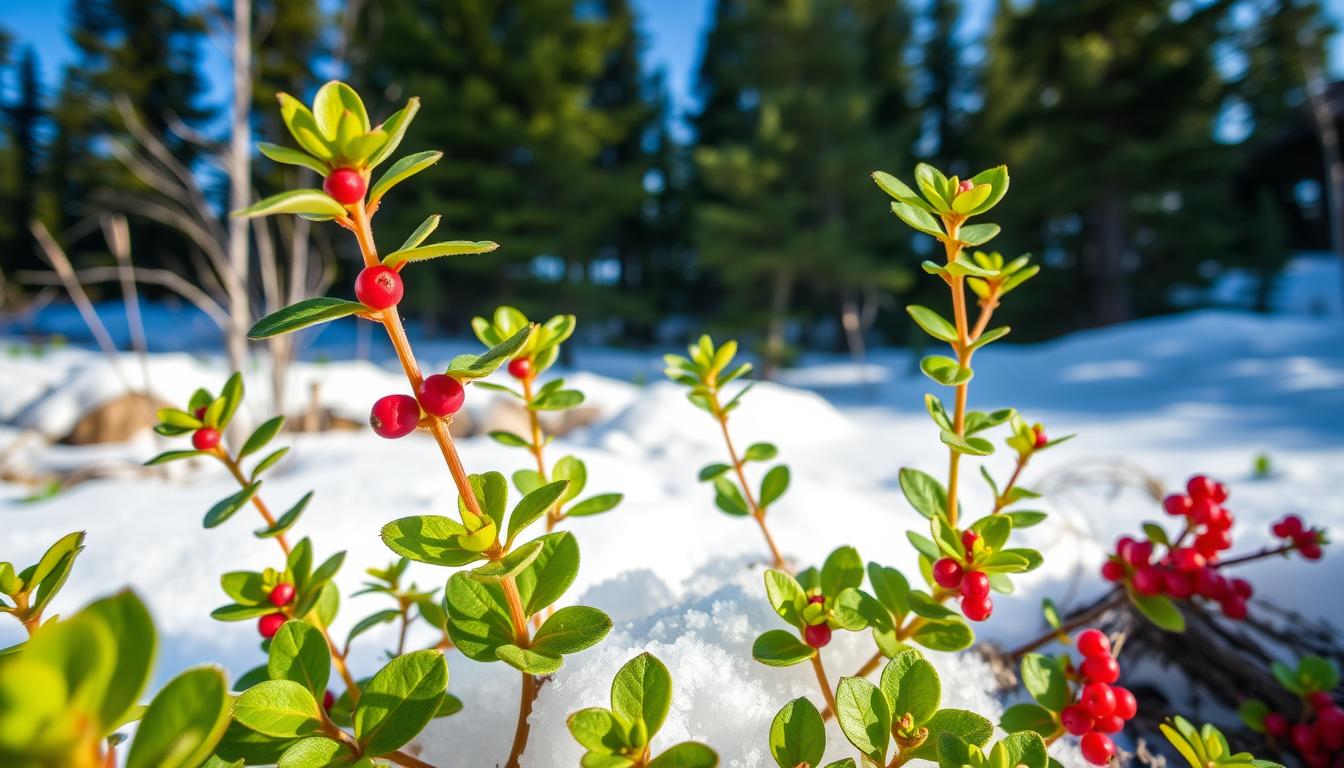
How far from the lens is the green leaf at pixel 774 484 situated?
0.44m

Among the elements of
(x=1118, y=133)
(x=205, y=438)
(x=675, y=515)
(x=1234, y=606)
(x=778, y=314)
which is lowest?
(x=778, y=314)

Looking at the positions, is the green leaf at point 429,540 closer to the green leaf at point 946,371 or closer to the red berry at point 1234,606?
the green leaf at point 946,371

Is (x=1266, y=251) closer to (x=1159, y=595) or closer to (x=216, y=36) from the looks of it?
A: (x=1159, y=595)

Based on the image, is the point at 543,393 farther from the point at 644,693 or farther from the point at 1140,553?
the point at 1140,553

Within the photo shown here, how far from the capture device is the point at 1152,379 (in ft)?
10.00

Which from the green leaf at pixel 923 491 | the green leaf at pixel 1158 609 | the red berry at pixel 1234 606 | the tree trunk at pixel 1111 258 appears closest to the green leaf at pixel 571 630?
the green leaf at pixel 923 491

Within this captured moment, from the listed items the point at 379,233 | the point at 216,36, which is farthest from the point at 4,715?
the point at 379,233

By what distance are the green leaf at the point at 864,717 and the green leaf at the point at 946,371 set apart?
0.15 meters

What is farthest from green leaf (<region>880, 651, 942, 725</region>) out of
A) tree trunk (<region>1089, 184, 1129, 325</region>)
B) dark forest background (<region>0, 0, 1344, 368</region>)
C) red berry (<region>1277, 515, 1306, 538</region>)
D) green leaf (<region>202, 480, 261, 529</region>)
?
tree trunk (<region>1089, 184, 1129, 325</region>)

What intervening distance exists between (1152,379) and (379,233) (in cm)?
599

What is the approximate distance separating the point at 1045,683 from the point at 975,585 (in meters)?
0.09

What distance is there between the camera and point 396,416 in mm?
212

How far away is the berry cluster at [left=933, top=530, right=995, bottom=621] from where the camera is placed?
0.31 metres

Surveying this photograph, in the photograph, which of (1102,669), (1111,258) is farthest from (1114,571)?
(1111,258)
